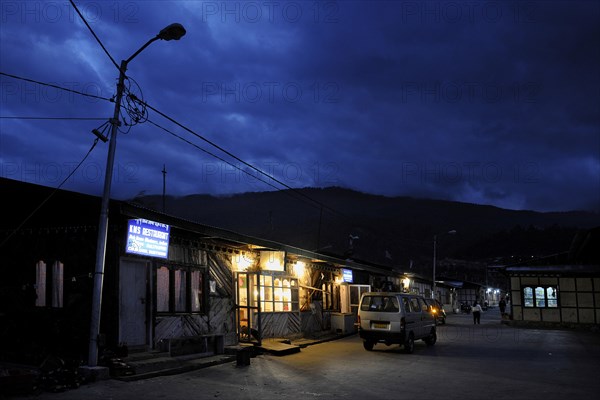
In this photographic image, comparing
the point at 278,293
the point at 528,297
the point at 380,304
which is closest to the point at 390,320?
the point at 380,304

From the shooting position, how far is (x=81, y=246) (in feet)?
43.3

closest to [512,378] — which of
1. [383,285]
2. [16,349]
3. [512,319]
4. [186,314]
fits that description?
[186,314]

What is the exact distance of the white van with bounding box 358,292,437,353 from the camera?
17406mm

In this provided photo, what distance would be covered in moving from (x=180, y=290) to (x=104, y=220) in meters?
4.47

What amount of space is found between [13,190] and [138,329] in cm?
493

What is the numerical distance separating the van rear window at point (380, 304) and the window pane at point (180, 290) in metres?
6.83

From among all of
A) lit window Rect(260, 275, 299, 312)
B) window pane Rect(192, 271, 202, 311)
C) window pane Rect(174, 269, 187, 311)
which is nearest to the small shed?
lit window Rect(260, 275, 299, 312)

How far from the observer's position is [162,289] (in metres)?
14.4

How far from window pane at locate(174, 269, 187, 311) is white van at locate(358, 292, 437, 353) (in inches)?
263

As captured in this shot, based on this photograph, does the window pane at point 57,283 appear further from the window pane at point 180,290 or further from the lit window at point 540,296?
the lit window at point 540,296

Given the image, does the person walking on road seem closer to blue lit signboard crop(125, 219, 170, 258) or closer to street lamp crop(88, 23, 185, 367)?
blue lit signboard crop(125, 219, 170, 258)

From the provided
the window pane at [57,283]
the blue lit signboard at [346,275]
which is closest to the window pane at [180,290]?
the window pane at [57,283]

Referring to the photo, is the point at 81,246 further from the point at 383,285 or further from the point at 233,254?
the point at 383,285

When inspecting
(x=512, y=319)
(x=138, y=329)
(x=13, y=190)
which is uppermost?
(x=13, y=190)
